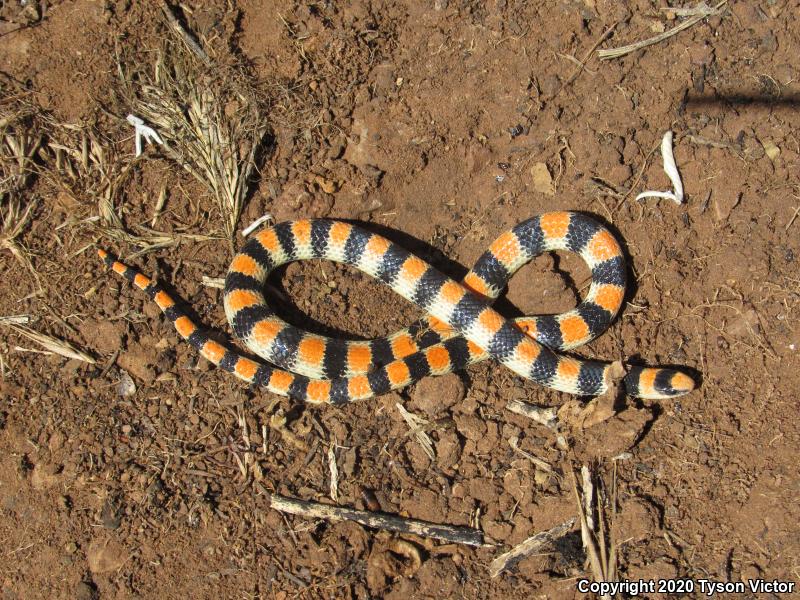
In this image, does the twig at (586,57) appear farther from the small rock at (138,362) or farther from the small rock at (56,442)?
the small rock at (56,442)

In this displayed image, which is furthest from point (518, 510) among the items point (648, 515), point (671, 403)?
point (671, 403)

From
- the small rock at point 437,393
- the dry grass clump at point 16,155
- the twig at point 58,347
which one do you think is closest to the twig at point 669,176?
the small rock at point 437,393

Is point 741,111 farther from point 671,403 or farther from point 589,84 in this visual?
point 671,403

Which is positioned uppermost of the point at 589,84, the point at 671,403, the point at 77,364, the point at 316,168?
the point at 589,84

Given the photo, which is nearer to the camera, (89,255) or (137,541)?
(137,541)

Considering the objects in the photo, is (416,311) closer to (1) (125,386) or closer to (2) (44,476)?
(1) (125,386)

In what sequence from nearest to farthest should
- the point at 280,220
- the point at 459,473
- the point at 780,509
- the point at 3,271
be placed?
the point at 780,509 < the point at 459,473 < the point at 3,271 < the point at 280,220

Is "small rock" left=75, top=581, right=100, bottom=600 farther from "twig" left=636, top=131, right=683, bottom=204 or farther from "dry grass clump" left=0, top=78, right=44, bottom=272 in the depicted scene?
"twig" left=636, top=131, right=683, bottom=204
